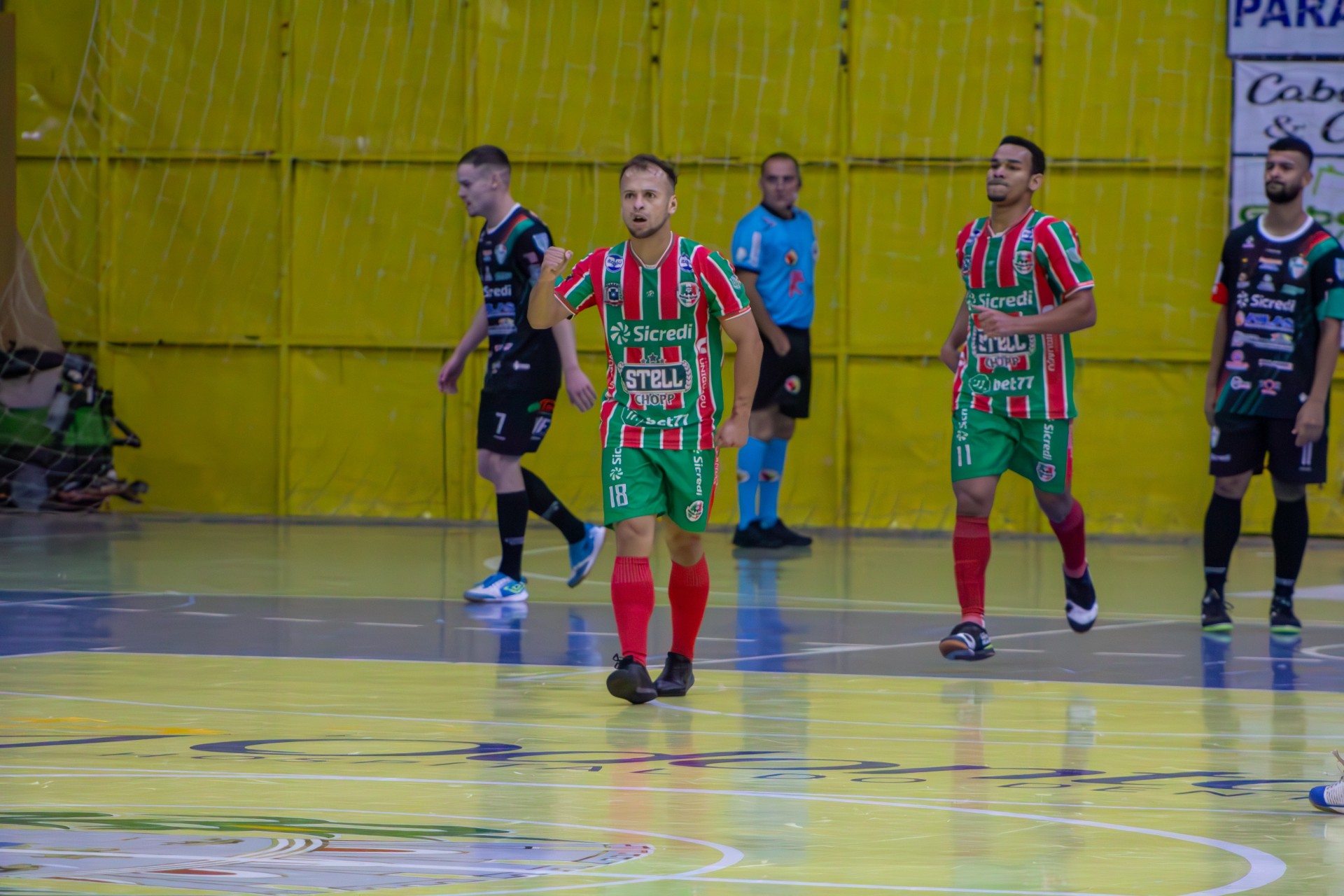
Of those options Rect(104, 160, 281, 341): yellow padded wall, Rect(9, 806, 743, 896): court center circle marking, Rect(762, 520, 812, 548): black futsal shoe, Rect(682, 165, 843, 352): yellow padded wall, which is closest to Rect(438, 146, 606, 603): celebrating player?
Rect(762, 520, 812, 548): black futsal shoe

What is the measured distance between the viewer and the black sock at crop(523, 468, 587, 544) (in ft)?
31.4

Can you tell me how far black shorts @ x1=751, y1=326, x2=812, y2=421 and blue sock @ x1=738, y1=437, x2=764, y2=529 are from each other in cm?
24

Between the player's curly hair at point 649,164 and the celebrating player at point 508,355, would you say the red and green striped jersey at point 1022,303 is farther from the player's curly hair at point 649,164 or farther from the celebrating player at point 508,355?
the celebrating player at point 508,355

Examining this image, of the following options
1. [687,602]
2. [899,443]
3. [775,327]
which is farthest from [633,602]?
[899,443]

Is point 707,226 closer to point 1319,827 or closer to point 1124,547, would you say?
point 1124,547

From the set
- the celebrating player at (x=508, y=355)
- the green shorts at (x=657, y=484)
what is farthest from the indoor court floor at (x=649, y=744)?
the green shorts at (x=657, y=484)

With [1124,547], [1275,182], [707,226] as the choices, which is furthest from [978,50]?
[1275,182]

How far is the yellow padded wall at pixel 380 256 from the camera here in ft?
45.7

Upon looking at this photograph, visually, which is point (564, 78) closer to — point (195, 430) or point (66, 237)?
point (195, 430)

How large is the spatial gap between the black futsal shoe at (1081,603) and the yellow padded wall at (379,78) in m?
7.06

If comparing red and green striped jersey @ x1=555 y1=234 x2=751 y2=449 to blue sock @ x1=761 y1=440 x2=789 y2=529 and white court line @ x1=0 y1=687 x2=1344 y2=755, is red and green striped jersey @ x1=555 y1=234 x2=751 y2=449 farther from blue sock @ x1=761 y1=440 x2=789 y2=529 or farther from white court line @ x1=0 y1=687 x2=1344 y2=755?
blue sock @ x1=761 y1=440 x2=789 y2=529

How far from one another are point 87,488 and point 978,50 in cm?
660

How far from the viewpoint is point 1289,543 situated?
8.47m

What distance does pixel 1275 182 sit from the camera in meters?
8.12
